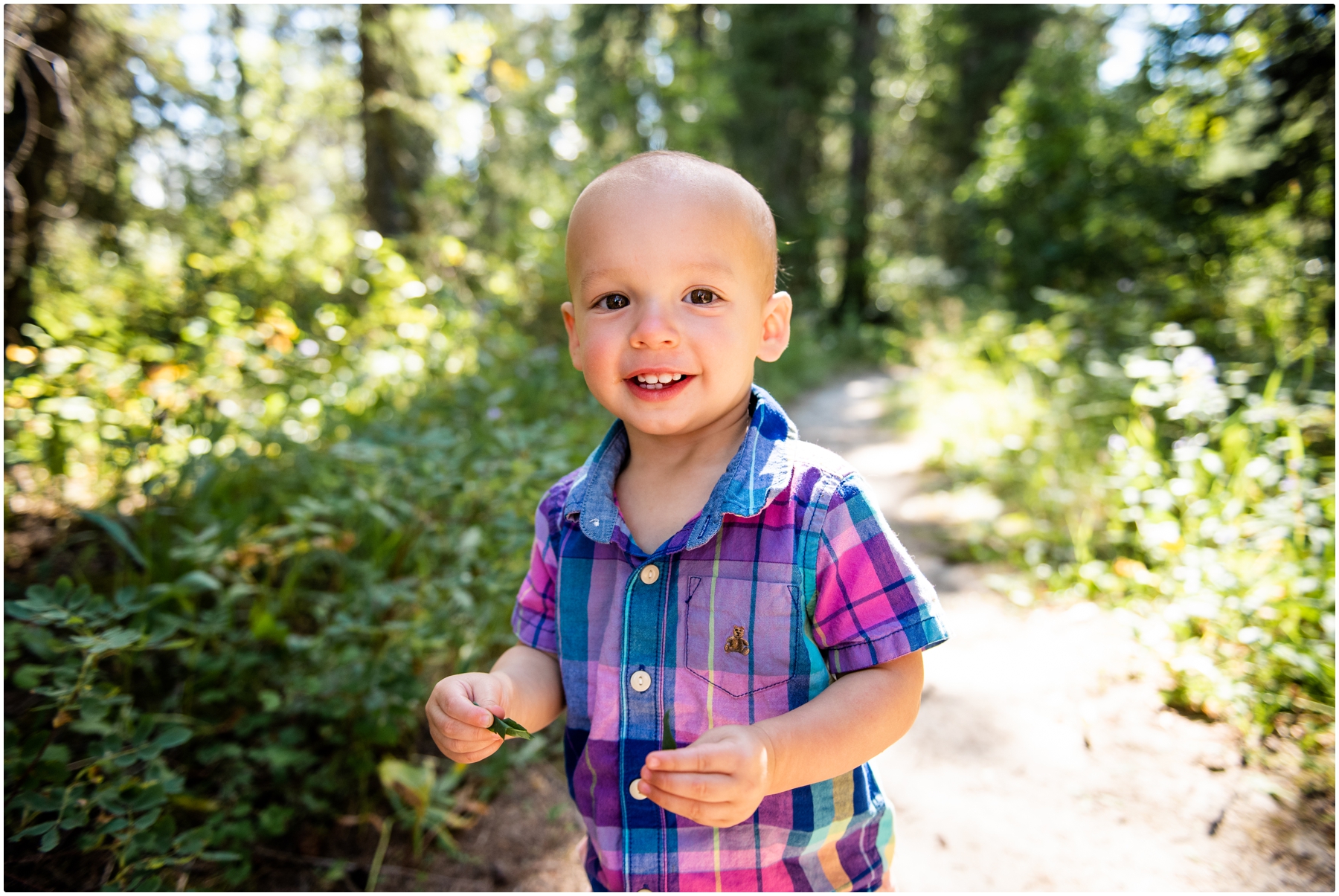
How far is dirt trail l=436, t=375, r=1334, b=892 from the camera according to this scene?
186cm

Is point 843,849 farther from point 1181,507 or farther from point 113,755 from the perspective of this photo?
point 1181,507

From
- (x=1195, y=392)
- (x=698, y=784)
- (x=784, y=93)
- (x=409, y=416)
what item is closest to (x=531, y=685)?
(x=698, y=784)

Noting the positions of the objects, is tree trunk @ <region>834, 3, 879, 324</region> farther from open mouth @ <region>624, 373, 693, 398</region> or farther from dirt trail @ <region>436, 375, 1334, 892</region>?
open mouth @ <region>624, 373, 693, 398</region>

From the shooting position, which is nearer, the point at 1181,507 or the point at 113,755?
the point at 113,755

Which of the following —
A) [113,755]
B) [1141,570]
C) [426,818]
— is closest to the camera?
[113,755]

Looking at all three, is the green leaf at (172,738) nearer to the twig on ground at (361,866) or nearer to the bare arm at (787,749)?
the twig on ground at (361,866)

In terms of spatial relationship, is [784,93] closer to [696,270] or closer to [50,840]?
[696,270]

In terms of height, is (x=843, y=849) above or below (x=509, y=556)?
below

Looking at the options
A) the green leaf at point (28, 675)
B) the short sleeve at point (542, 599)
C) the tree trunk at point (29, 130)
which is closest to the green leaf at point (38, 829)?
the green leaf at point (28, 675)

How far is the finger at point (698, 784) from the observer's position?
860 millimetres

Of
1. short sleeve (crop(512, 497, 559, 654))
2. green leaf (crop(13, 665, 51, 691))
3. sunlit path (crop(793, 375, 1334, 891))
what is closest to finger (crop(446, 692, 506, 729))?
short sleeve (crop(512, 497, 559, 654))

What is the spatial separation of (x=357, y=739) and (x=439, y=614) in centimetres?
38

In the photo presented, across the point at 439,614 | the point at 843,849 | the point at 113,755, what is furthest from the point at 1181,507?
the point at 113,755

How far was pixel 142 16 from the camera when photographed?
5.14m
